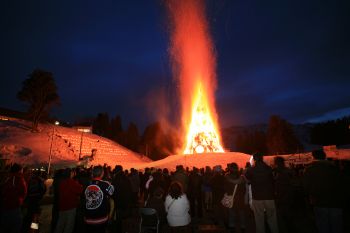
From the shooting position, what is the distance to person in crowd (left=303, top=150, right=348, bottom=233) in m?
5.59

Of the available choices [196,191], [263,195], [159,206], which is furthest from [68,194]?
[196,191]

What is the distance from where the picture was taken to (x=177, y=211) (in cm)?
684

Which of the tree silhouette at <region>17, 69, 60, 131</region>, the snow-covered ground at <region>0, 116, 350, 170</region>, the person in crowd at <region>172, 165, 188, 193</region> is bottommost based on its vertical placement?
the person in crowd at <region>172, 165, 188, 193</region>

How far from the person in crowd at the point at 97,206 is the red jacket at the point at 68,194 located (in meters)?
1.52

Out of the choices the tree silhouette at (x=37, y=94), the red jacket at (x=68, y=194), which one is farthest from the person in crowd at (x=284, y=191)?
the tree silhouette at (x=37, y=94)

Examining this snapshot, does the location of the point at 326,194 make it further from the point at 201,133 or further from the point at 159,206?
the point at 201,133

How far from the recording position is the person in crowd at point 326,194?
18.3ft

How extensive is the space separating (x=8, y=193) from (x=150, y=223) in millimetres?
4109

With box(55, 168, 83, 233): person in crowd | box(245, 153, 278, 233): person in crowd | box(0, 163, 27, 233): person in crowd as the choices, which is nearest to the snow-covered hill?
box(0, 163, 27, 233): person in crowd

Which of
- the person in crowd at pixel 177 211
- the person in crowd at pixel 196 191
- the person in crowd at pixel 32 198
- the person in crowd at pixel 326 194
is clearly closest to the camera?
the person in crowd at pixel 326 194

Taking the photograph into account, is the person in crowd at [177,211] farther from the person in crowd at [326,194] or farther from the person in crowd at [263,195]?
the person in crowd at [326,194]

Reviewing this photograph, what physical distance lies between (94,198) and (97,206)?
20 centimetres

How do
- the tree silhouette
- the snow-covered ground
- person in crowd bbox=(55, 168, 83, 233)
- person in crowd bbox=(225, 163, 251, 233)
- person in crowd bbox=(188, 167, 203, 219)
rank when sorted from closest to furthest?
person in crowd bbox=(55, 168, 83, 233) < person in crowd bbox=(225, 163, 251, 233) < person in crowd bbox=(188, 167, 203, 219) < the snow-covered ground < the tree silhouette

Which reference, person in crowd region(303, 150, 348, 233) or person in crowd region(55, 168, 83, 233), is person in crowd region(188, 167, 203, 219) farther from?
person in crowd region(303, 150, 348, 233)
